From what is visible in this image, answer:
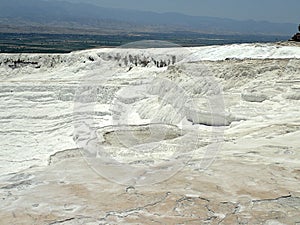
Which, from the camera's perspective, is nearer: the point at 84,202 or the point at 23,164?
the point at 84,202

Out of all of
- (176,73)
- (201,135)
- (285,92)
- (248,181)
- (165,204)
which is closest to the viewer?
(165,204)

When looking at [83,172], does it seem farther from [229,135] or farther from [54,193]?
[229,135]

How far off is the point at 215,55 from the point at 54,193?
1900cm

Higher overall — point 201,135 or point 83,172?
point 83,172

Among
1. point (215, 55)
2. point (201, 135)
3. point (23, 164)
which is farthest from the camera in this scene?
point (215, 55)

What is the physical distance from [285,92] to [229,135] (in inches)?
208

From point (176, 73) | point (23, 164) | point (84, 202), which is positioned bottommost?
point (23, 164)

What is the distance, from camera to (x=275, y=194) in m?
4.18

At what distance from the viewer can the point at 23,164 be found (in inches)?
468

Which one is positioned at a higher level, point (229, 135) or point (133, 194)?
point (133, 194)

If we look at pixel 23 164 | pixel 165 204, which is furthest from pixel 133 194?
pixel 23 164

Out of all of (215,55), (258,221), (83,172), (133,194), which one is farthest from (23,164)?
(215,55)

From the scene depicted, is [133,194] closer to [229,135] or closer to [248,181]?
[248,181]

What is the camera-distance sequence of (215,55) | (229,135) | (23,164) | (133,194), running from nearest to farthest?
(133,194) < (229,135) < (23,164) < (215,55)
